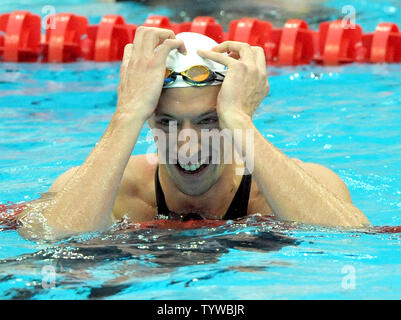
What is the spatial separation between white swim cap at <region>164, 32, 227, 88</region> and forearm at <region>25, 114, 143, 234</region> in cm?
26

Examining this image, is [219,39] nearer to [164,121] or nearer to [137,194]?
[137,194]

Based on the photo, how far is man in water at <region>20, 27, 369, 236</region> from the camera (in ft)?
9.33

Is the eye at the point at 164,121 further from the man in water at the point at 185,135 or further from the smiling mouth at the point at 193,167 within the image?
the smiling mouth at the point at 193,167

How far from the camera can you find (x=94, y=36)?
811cm

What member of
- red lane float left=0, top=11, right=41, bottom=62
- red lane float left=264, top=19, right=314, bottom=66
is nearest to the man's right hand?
red lane float left=264, top=19, right=314, bottom=66

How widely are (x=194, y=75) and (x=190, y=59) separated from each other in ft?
0.33

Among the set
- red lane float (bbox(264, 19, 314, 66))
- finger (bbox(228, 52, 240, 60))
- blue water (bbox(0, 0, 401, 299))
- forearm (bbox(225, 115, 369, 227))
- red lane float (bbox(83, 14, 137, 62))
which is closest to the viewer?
blue water (bbox(0, 0, 401, 299))

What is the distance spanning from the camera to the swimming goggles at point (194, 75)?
291 centimetres

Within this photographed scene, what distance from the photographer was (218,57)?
116 inches

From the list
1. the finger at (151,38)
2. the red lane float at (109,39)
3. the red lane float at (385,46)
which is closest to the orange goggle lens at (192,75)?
the finger at (151,38)

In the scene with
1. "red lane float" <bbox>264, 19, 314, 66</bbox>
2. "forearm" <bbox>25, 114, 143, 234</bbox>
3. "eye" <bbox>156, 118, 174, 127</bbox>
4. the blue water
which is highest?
"red lane float" <bbox>264, 19, 314, 66</bbox>

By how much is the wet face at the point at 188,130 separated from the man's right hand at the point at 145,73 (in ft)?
0.27

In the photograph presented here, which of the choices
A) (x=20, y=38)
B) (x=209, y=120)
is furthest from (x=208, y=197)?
(x=20, y=38)

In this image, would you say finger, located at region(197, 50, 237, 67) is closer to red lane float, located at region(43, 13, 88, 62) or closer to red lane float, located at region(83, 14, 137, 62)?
red lane float, located at region(83, 14, 137, 62)
